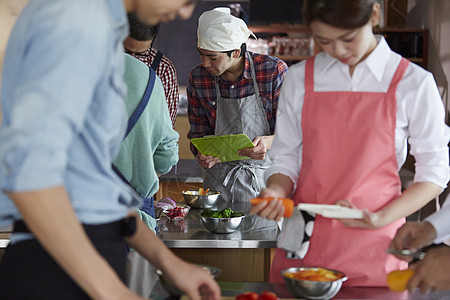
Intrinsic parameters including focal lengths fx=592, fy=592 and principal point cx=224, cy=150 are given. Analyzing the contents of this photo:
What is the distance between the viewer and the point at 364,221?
1.81 m

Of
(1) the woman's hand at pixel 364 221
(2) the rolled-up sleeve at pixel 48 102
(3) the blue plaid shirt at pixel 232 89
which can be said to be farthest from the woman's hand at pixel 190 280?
(3) the blue plaid shirt at pixel 232 89

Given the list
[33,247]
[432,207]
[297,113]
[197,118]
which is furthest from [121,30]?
[432,207]

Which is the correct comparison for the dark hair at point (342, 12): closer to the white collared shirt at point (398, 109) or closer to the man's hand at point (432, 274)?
the white collared shirt at point (398, 109)

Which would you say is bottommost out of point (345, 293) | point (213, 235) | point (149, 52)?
point (213, 235)

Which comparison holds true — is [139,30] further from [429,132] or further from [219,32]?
[429,132]

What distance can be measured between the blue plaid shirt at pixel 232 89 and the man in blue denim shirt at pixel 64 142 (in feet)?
7.18

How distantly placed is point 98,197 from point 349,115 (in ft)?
3.07

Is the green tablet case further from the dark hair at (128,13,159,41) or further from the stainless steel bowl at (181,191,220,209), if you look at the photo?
the dark hair at (128,13,159,41)

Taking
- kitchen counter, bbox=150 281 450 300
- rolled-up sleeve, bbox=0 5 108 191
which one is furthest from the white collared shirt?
rolled-up sleeve, bbox=0 5 108 191

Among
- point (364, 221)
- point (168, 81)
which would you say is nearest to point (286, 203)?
point (364, 221)

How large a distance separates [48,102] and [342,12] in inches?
41.0

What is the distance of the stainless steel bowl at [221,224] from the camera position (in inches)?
112

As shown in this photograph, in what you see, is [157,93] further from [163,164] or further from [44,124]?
[44,124]

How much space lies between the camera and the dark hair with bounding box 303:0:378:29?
1771 mm
